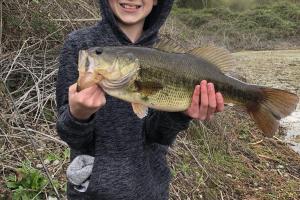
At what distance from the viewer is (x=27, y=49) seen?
17.6 feet

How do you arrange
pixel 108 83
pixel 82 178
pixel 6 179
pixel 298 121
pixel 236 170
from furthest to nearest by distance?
pixel 298 121 < pixel 236 170 < pixel 6 179 < pixel 82 178 < pixel 108 83

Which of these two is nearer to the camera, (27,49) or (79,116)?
(79,116)

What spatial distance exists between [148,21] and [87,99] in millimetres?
887

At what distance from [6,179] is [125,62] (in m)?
2.23

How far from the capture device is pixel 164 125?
2348mm

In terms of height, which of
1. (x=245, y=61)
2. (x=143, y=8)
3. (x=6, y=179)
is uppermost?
(x=143, y=8)

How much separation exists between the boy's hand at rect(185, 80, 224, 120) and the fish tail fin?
1.11ft

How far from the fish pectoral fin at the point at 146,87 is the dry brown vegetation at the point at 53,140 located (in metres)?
1.72

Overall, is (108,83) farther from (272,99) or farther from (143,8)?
(272,99)

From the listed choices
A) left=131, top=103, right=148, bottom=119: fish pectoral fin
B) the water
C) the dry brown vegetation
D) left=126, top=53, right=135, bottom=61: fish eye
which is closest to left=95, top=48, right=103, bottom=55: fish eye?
left=126, top=53, right=135, bottom=61: fish eye

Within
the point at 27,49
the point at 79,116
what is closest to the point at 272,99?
the point at 79,116

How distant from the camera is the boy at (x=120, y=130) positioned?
2271mm

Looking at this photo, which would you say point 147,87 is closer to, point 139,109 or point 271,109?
point 139,109

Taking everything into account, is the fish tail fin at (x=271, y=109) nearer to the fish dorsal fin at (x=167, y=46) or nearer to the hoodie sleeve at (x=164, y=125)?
the hoodie sleeve at (x=164, y=125)
